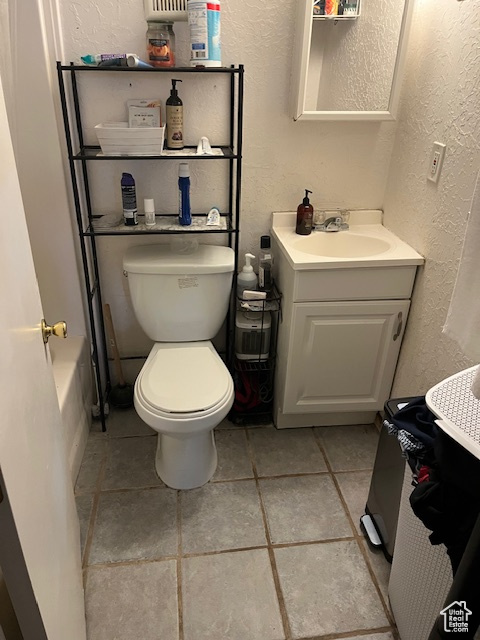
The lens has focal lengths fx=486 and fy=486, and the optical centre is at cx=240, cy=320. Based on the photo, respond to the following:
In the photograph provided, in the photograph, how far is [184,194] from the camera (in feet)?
6.05

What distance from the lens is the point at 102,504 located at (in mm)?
1784

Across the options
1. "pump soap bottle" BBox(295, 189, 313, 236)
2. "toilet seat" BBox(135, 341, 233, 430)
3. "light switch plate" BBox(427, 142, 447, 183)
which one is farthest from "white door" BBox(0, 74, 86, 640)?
"light switch plate" BBox(427, 142, 447, 183)

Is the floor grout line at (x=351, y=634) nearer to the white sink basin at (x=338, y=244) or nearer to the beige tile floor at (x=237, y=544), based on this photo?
the beige tile floor at (x=237, y=544)

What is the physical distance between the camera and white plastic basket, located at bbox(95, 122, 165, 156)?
64.8 inches

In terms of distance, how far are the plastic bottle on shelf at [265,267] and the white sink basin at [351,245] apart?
71 mm

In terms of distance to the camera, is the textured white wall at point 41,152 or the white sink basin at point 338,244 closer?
the textured white wall at point 41,152

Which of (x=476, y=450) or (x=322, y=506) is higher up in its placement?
(x=476, y=450)

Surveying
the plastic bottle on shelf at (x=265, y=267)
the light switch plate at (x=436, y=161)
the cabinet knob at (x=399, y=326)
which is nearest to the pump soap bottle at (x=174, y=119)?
the plastic bottle on shelf at (x=265, y=267)

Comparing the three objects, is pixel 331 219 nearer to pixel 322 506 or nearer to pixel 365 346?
pixel 365 346

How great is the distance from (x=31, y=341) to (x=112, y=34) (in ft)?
4.26

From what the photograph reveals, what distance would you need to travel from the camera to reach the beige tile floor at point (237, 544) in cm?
143

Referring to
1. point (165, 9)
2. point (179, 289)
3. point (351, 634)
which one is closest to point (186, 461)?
point (179, 289)

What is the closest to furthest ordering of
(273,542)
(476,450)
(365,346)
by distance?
(476,450) → (273,542) → (365,346)

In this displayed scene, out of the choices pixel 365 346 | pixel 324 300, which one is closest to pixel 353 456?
pixel 365 346
